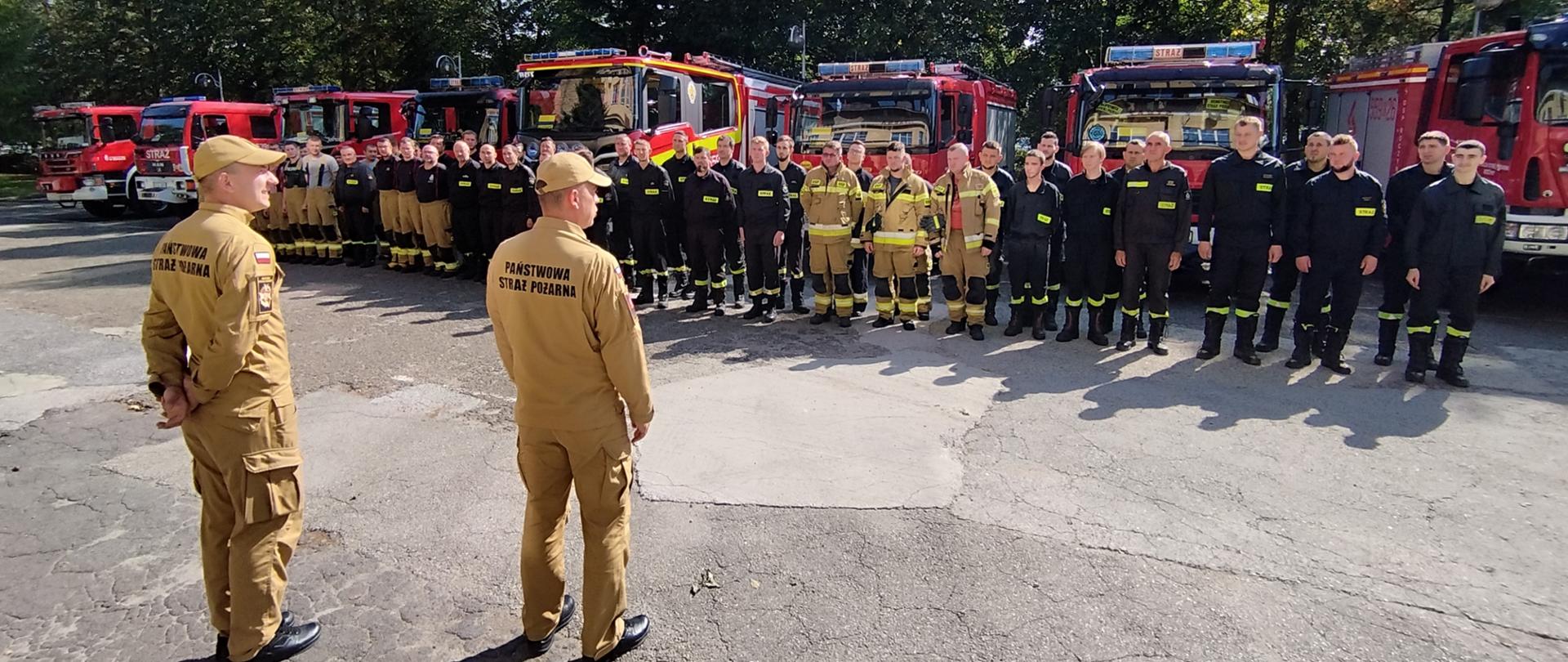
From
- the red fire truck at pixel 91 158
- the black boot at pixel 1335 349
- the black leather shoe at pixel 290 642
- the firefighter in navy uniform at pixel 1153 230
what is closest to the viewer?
→ the black leather shoe at pixel 290 642

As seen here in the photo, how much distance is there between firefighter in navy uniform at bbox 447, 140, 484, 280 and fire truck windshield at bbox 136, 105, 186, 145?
11.2m

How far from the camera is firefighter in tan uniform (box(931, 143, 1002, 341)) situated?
792 centimetres

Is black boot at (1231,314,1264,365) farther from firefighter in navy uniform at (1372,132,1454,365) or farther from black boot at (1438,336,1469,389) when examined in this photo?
black boot at (1438,336,1469,389)

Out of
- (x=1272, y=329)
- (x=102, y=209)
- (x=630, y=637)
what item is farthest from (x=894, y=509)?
(x=102, y=209)

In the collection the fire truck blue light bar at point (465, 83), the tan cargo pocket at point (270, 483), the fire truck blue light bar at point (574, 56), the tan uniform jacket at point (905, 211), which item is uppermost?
the fire truck blue light bar at point (465, 83)

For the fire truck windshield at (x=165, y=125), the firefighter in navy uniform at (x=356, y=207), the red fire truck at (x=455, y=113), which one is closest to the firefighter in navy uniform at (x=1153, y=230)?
the firefighter in navy uniform at (x=356, y=207)

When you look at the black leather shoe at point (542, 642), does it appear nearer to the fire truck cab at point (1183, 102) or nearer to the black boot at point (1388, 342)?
the black boot at point (1388, 342)

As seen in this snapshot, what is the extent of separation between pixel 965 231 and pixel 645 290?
3587 mm

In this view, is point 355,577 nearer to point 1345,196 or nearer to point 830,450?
point 830,450

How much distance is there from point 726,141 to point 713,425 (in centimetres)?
426

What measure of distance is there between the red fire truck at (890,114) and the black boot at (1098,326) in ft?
12.4

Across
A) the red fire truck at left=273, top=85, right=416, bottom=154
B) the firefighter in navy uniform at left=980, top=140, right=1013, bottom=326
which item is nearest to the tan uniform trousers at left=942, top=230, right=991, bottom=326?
the firefighter in navy uniform at left=980, top=140, right=1013, bottom=326

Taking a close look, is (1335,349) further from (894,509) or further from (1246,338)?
(894,509)

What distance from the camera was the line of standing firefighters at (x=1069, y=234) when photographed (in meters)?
6.87
